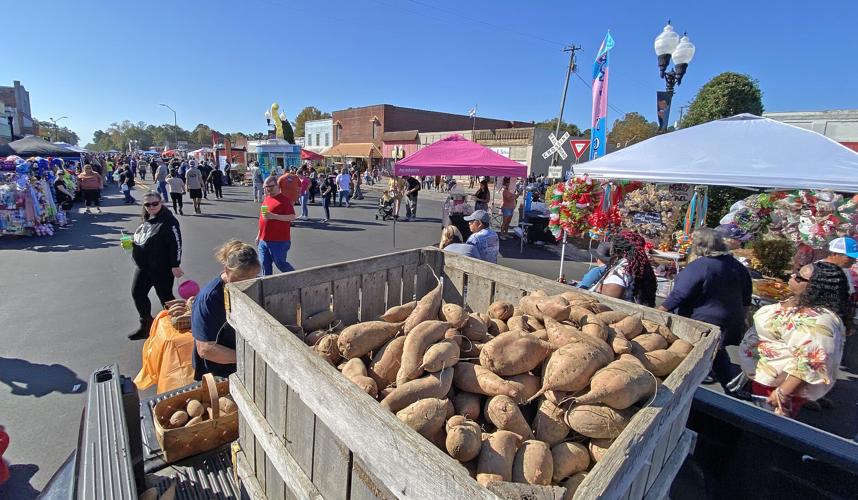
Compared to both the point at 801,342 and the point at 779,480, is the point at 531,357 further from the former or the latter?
the point at 801,342

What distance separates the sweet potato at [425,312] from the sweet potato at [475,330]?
0.74 feet

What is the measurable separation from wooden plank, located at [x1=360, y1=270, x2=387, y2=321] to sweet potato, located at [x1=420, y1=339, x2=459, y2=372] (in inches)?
49.2

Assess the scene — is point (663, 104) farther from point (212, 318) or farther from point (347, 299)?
point (212, 318)

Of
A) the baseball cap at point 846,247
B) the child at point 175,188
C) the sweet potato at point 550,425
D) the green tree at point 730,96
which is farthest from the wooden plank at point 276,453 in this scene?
the green tree at point 730,96

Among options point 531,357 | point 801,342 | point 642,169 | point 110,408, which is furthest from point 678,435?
point 642,169

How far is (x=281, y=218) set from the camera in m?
5.54

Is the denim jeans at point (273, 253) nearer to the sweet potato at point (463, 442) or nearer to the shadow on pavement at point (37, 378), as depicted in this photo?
the shadow on pavement at point (37, 378)

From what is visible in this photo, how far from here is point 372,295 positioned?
2945mm

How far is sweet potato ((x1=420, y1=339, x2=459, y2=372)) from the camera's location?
1.64 m

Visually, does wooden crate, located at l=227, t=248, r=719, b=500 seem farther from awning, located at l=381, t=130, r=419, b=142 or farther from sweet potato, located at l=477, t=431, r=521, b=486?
awning, located at l=381, t=130, r=419, b=142

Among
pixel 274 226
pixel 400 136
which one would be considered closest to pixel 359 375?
pixel 274 226

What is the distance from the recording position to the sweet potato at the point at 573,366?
5.06ft

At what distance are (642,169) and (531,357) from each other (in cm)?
529

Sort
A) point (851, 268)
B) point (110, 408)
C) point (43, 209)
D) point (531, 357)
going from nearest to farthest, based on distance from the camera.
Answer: point (531, 357) → point (110, 408) → point (851, 268) → point (43, 209)
